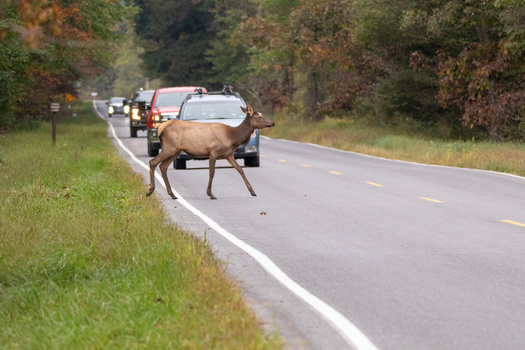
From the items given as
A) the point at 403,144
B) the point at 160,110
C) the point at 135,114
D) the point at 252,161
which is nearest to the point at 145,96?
the point at 135,114

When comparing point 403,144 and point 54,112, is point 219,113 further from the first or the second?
point 403,144

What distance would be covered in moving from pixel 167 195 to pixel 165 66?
69.3 metres

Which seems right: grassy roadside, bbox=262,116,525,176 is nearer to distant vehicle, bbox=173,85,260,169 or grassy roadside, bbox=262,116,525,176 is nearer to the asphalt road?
the asphalt road

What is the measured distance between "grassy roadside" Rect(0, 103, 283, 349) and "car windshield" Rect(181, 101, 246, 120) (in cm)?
935

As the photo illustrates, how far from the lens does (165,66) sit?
8550 centimetres

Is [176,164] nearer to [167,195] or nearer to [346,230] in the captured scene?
[167,195]

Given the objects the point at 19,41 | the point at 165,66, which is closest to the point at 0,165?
the point at 19,41

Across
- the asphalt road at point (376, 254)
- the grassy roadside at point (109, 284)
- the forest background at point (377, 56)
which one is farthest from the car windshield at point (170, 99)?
the grassy roadside at point (109, 284)

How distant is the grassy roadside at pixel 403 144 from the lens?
82.4 feet

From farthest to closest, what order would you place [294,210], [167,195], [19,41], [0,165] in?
[19,41] < [0,165] < [167,195] < [294,210]

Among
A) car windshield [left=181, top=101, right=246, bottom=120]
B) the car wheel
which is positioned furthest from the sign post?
the car wheel

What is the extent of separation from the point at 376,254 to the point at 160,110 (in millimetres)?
20658

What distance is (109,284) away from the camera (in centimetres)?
822

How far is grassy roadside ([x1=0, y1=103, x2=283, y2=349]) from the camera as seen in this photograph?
256 inches
